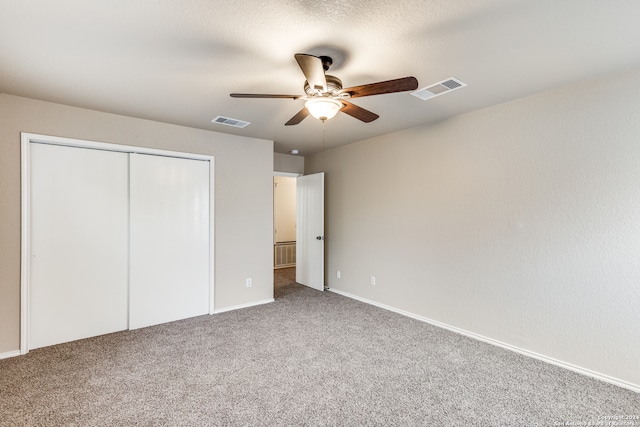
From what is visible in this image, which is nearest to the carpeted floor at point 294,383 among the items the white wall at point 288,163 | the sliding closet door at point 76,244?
the sliding closet door at point 76,244

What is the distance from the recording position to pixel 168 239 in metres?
3.77

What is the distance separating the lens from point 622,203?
2.39m

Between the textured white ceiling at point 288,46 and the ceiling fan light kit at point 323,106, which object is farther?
the ceiling fan light kit at point 323,106

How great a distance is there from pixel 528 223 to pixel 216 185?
12.1 ft

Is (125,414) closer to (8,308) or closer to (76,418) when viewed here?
(76,418)

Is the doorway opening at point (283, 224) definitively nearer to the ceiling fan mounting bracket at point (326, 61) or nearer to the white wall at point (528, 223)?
the white wall at point (528, 223)

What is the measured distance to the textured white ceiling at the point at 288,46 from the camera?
1.65 meters

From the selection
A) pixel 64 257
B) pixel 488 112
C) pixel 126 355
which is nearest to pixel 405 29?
pixel 488 112

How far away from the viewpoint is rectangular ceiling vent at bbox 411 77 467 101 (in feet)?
8.39

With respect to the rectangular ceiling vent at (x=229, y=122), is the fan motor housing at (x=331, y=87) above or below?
below

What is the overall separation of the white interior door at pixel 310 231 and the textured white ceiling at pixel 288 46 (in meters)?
2.39

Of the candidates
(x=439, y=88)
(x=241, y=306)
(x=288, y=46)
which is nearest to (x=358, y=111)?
(x=288, y=46)

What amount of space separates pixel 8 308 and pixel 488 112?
519cm

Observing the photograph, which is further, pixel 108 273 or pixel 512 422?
pixel 108 273
